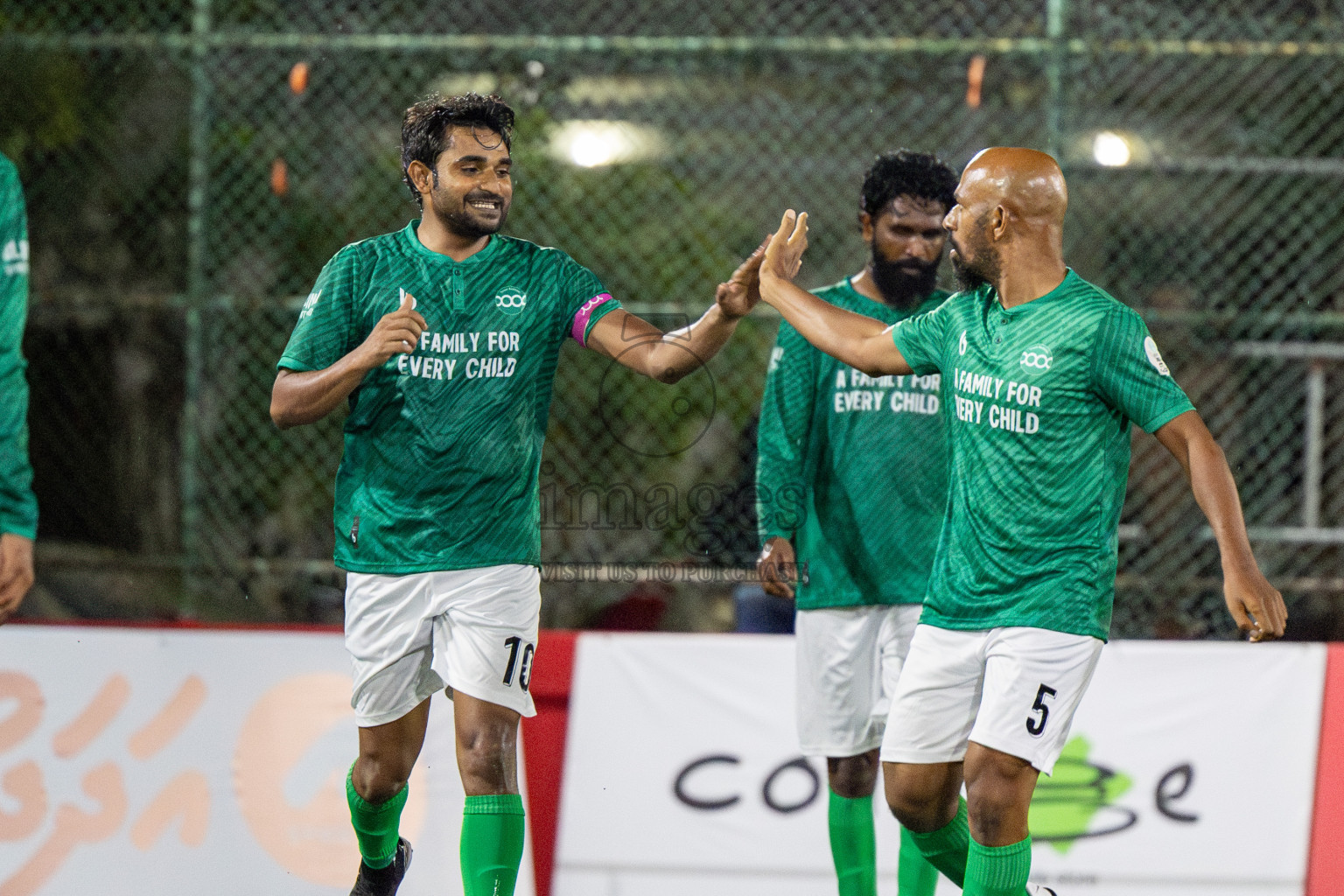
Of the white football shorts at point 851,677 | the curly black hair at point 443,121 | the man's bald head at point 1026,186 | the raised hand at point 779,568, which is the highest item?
the curly black hair at point 443,121

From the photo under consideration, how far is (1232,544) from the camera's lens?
2873mm

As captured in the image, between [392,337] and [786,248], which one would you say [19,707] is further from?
[786,248]

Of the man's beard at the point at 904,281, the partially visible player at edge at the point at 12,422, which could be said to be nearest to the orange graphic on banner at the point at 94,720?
the partially visible player at edge at the point at 12,422

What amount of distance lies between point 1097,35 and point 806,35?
1.21 metres

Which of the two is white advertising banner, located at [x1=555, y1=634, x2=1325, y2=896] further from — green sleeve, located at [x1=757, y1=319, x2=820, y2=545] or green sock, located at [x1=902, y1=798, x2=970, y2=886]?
green sock, located at [x1=902, y1=798, x2=970, y2=886]

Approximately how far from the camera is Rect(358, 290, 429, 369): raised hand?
321 cm

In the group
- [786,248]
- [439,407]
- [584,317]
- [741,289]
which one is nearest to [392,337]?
[439,407]

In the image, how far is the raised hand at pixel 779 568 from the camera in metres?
3.97

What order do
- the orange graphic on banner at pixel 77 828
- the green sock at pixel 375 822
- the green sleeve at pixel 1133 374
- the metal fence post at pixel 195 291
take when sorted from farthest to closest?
the metal fence post at pixel 195 291 < the orange graphic on banner at pixel 77 828 < the green sock at pixel 375 822 < the green sleeve at pixel 1133 374

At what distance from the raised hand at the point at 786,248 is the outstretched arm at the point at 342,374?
88 centimetres

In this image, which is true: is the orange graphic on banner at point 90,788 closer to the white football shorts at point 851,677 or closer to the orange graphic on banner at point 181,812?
the orange graphic on banner at point 181,812

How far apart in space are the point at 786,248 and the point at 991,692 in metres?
1.20

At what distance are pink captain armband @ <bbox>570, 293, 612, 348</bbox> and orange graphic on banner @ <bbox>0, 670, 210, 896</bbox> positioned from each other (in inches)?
72.7

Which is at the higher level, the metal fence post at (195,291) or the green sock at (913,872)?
the metal fence post at (195,291)
